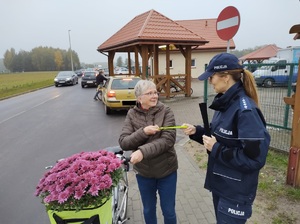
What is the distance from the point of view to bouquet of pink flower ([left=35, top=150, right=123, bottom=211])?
5.04 ft

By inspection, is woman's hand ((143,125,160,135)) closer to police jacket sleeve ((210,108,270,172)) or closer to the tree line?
police jacket sleeve ((210,108,270,172))

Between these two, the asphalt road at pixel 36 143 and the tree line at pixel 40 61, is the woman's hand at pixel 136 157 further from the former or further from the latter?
the tree line at pixel 40 61

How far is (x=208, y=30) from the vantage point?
93.2ft

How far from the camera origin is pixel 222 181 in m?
1.92

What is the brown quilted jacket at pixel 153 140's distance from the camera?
223 centimetres

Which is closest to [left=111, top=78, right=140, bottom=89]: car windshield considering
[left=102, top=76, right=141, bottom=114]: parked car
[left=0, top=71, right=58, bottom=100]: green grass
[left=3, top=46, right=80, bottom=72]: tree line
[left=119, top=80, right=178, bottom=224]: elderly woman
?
[left=102, top=76, right=141, bottom=114]: parked car

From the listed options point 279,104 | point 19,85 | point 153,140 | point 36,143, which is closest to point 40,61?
point 19,85

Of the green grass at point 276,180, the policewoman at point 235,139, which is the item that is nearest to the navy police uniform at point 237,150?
the policewoman at point 235,139

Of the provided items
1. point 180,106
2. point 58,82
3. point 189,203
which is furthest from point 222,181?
point 58,82

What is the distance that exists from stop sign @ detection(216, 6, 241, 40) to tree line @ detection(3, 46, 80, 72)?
107 m

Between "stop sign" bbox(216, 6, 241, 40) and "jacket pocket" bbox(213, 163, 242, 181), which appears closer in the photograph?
"jacket pocket" bbox(213, 163, 242, 181)

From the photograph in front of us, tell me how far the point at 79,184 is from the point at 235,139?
1096mm

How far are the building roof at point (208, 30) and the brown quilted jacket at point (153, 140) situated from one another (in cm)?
2531

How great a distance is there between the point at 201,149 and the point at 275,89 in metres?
2.14
